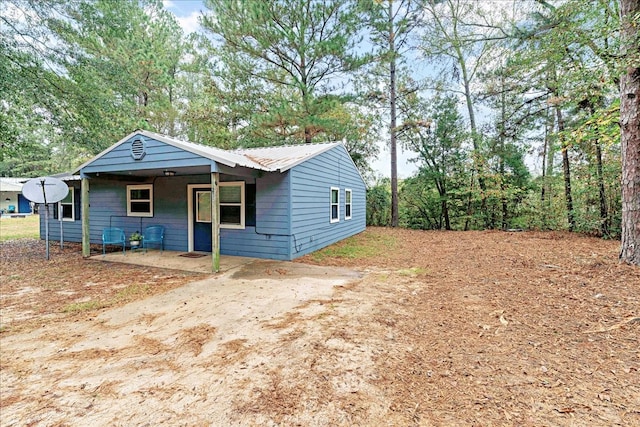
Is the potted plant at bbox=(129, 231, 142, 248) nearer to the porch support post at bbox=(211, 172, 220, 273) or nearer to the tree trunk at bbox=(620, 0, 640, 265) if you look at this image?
the porch support post at bbox=(211, 172, 220, 273)

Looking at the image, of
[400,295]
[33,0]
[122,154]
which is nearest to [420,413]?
[400,295]

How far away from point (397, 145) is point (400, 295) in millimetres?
12489

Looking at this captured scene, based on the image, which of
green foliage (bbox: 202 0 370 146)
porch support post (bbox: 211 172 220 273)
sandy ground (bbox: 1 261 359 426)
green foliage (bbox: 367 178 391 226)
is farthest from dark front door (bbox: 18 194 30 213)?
sandy ground (bbox: 1 261 359 426)

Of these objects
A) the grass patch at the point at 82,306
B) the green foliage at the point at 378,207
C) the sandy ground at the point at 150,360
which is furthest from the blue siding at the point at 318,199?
the green foliage at the point at 378,207

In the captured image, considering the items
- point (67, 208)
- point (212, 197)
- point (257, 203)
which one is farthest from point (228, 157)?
point (67, 208)

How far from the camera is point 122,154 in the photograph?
646 cm

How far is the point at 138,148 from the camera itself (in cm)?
616

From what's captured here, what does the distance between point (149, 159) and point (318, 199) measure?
4.19 meters

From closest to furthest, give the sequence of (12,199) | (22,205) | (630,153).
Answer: (630,153) < (12,199) < (22,205)

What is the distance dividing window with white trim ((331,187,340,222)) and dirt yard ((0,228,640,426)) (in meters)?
4.40

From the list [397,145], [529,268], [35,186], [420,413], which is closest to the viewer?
[420,413]

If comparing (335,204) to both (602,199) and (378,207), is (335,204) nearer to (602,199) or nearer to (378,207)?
(378,207)

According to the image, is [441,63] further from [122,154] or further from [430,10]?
[122,154]

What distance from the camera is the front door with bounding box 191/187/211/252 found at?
25.2ft
